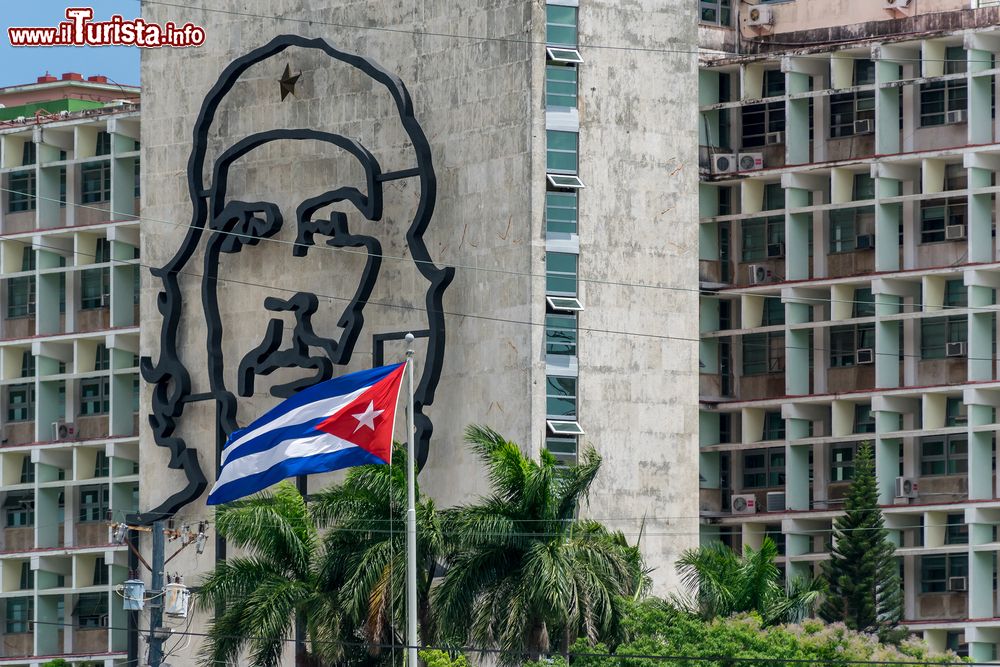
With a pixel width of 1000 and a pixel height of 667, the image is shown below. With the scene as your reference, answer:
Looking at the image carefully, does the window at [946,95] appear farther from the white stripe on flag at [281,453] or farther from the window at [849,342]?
the white stripe on flag at [281,453]

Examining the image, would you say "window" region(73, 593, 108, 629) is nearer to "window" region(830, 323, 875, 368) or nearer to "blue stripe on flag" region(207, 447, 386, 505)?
"window" region(830, 323, 875, 368)

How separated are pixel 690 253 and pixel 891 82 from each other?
6.76 metres

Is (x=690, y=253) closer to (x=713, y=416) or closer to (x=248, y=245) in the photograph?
(x=713, y=416)

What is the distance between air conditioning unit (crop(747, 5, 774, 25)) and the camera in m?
74.9

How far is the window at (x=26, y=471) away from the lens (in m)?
81.1

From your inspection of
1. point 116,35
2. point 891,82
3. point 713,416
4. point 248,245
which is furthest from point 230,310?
point 891,82

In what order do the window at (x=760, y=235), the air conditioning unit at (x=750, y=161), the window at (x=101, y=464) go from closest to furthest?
the air conditioning unit at (x=750, y=161) < the window at (x=760, y=235) < the window at (x=101, y=464)

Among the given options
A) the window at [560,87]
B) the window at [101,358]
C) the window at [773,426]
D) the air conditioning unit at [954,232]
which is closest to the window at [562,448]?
the window at [773,426]

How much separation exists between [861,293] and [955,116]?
510 centimetres

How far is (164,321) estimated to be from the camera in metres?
71.8

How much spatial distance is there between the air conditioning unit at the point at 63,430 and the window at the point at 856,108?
2423 cm

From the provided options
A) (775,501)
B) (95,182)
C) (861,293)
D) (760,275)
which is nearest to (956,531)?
(775,501)

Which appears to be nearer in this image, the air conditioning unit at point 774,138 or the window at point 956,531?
the window at point 956,531

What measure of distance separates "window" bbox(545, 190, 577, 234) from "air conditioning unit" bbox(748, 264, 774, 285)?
7.16 meters
